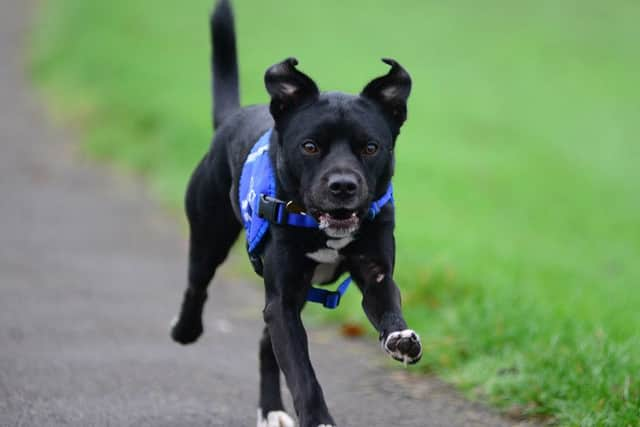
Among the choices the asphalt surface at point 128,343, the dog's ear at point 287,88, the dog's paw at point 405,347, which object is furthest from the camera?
the asphalt surface at point 128,343

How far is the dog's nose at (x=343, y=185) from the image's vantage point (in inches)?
153

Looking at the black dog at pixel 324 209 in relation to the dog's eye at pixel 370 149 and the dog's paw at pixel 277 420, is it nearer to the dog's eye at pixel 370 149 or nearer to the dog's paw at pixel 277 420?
the dog's eye at pixel 370 149

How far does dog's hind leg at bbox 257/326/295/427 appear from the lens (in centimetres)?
472

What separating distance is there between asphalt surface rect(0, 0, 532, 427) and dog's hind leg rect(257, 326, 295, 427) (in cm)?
12

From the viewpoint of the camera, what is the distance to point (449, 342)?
6.05m

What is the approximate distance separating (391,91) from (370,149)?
31 centimetres

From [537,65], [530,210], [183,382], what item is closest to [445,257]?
[183,382]

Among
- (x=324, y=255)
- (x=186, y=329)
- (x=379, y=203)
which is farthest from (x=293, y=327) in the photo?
(x=186, y=329)

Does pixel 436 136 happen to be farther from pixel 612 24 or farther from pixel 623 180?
pixel 612 24

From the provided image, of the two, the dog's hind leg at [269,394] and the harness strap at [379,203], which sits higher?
the harness strap at [379,203]

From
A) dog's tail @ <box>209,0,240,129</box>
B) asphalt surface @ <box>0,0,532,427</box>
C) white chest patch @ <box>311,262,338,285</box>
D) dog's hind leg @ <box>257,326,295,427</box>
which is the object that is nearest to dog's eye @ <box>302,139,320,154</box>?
white chest patch @ <box>311,262,338,285</box>

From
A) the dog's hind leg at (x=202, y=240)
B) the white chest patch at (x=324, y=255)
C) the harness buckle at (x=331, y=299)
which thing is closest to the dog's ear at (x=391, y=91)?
the white chest patch at (x=324, y=255)

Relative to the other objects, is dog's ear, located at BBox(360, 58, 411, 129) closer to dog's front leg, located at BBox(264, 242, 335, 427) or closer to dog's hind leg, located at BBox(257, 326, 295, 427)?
dog's front leg, located at BBox(264, 242, 335, 427)

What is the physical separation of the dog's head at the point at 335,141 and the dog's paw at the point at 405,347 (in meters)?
0.46
